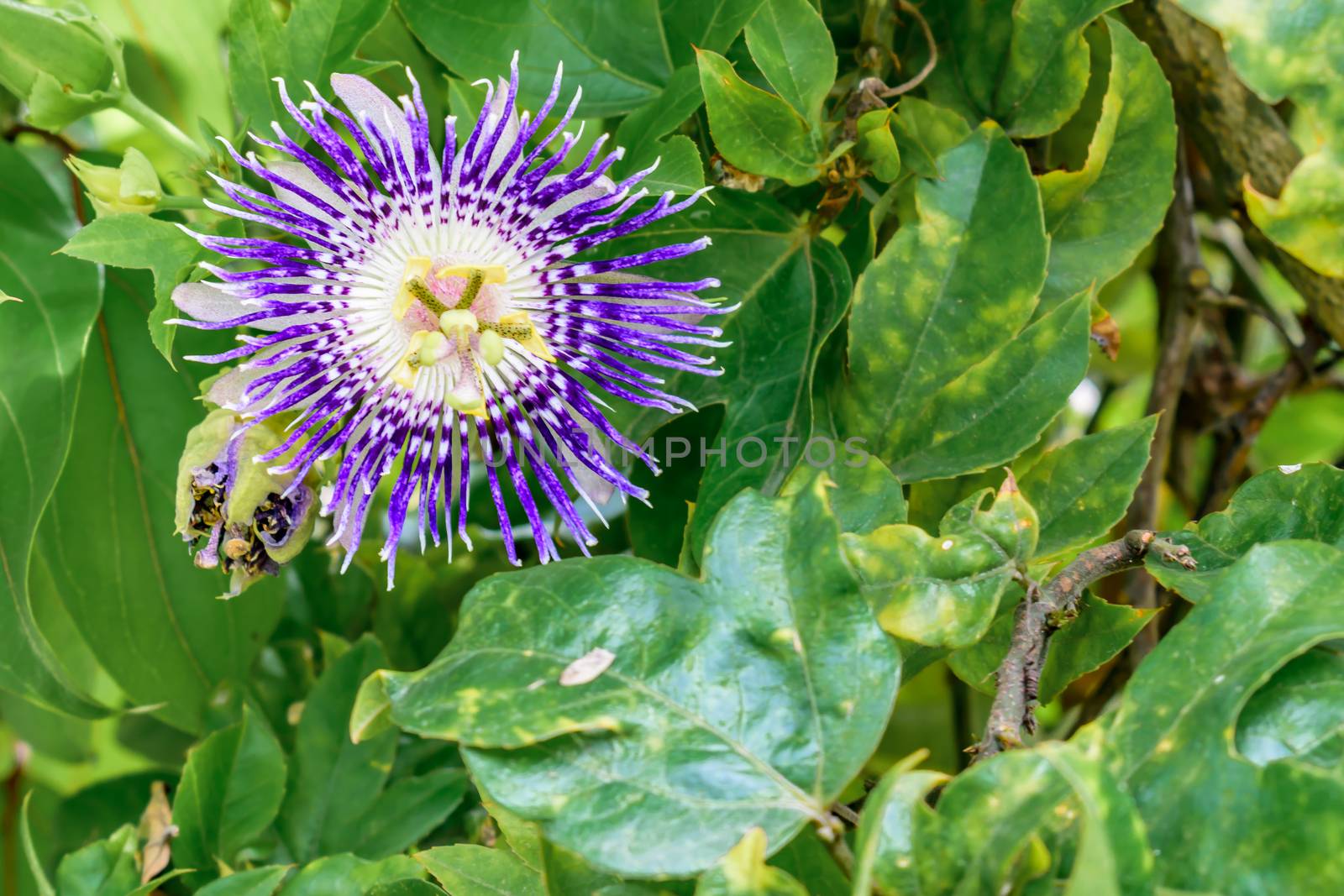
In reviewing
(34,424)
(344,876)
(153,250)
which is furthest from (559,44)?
(344,876)

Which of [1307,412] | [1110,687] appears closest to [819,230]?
[1110,687]

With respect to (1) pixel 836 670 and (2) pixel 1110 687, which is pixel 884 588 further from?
(2) pixel 1110 687

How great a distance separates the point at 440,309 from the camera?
82cm

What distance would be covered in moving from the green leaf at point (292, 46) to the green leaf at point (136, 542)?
241mm

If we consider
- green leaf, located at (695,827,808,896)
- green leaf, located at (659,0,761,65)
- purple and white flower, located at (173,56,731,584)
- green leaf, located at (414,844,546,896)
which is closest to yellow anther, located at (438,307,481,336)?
purple and white flower, located at (173,56,731,584)

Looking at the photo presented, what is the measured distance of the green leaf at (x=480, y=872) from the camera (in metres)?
0.64

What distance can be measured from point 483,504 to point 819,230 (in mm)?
343

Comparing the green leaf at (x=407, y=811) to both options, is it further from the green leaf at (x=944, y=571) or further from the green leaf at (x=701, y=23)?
the green leaf at (x=701, y=23)

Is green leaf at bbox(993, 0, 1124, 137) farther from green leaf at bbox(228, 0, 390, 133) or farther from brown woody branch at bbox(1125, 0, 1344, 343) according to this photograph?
green leaf at bbox(228, 0, 390, 133)

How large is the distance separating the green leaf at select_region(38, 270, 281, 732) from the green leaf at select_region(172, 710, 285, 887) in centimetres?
14

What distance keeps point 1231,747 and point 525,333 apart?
0.49 meters

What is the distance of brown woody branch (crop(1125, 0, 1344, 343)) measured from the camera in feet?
2.88

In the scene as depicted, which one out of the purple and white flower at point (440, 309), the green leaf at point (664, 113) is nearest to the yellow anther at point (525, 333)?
the purple and white flower at point (440, 309)

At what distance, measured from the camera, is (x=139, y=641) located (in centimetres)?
98
